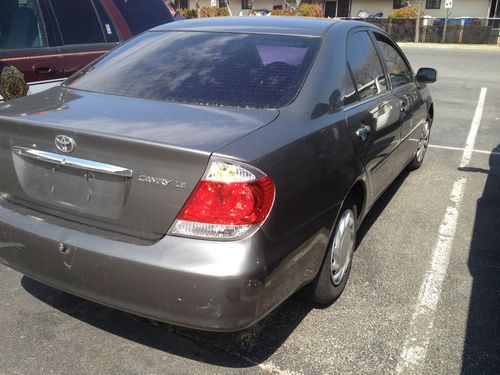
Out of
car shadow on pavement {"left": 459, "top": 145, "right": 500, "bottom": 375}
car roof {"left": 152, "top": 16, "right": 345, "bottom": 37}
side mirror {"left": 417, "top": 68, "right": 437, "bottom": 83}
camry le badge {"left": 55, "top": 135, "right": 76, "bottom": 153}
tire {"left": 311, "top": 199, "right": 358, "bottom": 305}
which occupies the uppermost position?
car roof {"left": 152, "top": 16, "right": 345, "bottom": 37}

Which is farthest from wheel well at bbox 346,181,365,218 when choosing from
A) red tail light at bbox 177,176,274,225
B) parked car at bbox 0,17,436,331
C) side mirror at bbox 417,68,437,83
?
side mirror at bbox 417,68,437,83

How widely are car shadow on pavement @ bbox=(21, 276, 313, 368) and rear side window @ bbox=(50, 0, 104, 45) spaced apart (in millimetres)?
2922

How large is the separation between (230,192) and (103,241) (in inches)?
24.9

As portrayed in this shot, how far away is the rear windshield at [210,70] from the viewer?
2686 millimetres

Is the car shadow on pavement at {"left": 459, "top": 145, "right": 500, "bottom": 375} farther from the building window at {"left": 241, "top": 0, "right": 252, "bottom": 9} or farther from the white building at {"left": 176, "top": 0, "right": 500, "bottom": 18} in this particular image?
the building window at {"left": 241, "top": 0, "right": 252, "bottom": 9}

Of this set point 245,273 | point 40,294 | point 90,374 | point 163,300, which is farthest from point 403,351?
point 40,294

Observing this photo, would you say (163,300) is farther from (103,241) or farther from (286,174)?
(286,174)

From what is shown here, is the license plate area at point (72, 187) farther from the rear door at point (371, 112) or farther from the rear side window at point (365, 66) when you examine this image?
the rear side window at point (365, 66)

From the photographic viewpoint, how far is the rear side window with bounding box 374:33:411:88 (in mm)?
4141

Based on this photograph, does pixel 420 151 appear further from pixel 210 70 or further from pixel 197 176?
pixel 197 176

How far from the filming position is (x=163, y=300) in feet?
7.06

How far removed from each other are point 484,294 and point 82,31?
4.33 meters

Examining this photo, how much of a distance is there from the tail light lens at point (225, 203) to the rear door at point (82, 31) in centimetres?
331

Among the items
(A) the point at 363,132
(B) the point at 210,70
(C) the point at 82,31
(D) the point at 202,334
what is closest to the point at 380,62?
(A) the point at 363,132
